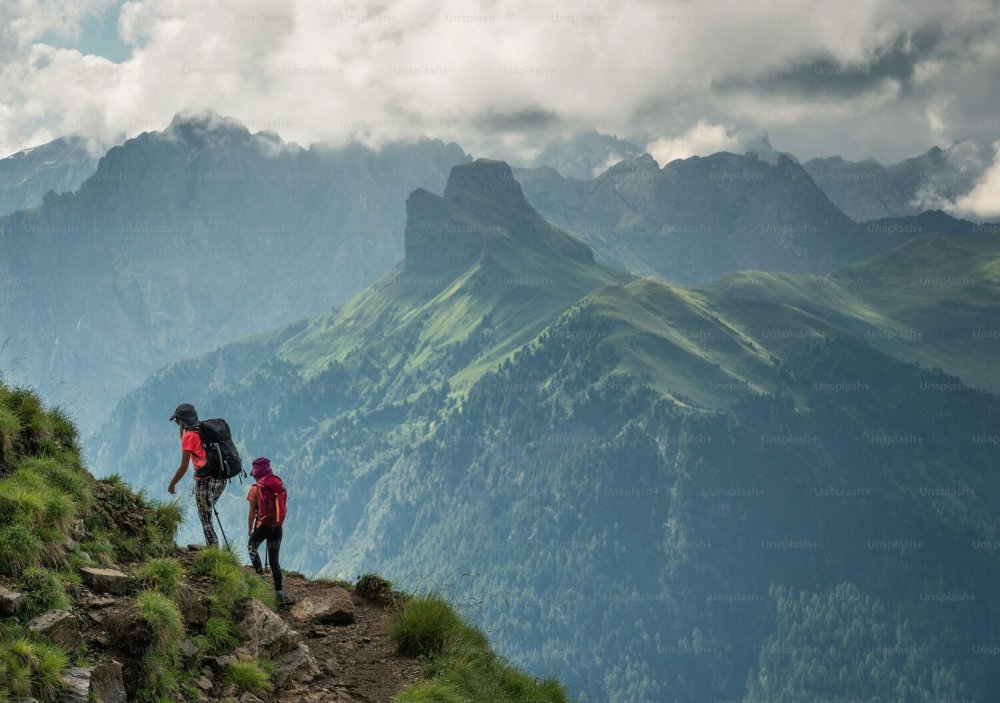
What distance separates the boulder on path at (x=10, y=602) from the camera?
42.6 feet

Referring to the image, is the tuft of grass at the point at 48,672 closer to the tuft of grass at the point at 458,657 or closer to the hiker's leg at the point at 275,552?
the tuft of grass at the point at 458,657

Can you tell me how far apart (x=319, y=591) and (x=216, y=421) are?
4502mm

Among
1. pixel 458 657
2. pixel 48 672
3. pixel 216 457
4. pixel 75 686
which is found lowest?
pixel 75 686

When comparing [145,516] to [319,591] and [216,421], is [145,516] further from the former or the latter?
[319,591]

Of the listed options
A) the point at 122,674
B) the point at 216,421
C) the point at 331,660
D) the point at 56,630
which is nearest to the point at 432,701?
the point at 331,660

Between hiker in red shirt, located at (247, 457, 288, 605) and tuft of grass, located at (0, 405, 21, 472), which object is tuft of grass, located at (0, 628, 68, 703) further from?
hiker in red shirt, located at (247, 457, 288, 605)

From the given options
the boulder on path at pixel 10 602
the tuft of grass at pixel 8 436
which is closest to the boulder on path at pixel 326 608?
the tuft of grass at pixel 8 436

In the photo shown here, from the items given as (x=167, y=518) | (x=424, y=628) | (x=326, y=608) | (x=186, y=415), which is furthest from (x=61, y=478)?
(x=424, y=628)

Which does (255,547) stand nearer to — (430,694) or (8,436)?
(8,436)

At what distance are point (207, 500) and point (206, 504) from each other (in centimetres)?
11

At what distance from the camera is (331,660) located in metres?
17.6

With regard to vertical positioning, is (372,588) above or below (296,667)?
above

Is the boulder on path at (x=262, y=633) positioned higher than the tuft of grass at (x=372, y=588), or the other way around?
the tuft of grass at (x=372, y=588)

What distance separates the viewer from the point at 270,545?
775 inches
